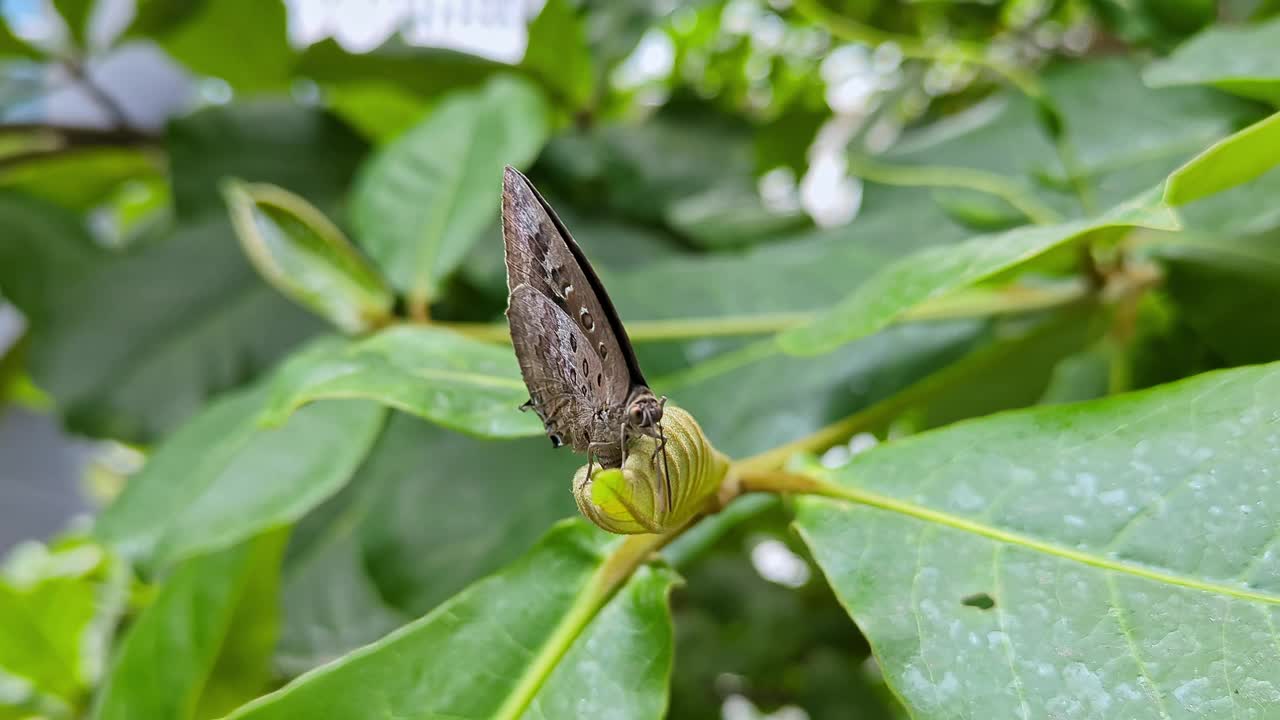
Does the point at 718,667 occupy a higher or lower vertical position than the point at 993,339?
lower

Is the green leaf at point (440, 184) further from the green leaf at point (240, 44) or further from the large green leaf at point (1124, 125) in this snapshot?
the green leaf at point (240, 44)

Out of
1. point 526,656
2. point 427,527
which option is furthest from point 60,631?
point 526,656

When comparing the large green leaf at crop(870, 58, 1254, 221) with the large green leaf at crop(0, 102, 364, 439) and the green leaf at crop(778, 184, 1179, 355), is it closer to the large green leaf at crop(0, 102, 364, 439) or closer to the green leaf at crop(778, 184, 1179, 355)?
the green leaf at crop(778, 184, 1179, 355)

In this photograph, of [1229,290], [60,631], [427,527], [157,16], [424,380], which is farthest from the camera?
[157,16]

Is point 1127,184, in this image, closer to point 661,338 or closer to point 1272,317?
point 1272,317

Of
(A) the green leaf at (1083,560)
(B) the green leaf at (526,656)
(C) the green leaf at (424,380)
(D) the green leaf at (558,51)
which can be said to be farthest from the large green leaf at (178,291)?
(A) the green leaf at (1083,560)

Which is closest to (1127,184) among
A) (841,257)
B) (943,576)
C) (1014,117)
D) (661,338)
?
(1014,117)

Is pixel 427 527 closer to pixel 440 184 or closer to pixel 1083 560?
pixel 440 184
